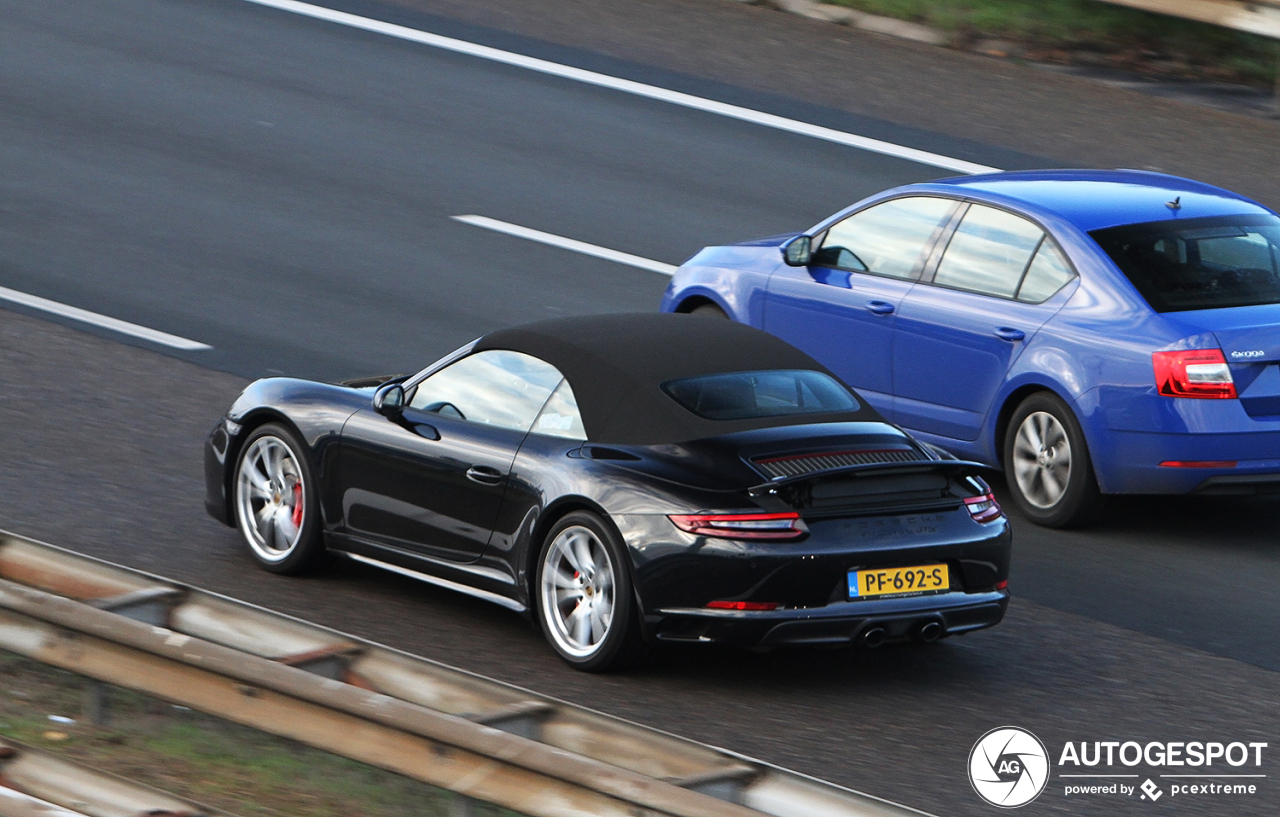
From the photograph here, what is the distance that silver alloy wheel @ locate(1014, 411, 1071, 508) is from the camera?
33.4ft

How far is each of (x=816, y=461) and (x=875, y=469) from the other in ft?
0.73

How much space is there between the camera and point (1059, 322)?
10250 millimetres

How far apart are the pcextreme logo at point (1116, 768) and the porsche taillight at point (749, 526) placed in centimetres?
102

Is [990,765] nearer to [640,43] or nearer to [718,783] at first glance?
[718,783]

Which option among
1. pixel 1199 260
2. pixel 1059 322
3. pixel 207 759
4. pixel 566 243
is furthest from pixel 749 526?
pixel 566 243

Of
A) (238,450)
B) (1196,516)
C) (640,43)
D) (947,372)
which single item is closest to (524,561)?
(238,450)

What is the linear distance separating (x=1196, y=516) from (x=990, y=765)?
3873 mm

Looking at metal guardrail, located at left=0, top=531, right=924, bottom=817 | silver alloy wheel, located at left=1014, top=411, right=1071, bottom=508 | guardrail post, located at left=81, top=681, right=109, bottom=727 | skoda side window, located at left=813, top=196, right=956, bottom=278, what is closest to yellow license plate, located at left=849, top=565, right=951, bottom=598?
metal guardrail, located at left=0, top=531, right=924, bottom=817

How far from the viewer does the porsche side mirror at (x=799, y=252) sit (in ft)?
37.9

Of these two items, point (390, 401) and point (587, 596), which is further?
point (390, 401)

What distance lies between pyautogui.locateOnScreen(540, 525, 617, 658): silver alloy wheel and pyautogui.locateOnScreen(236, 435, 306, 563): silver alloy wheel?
1599 mm

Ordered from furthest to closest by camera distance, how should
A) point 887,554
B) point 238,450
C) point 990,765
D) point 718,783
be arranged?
point 238,450 → point 887,554 → point 990,765 → point 718,783

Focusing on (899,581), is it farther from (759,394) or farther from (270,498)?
(270,498)

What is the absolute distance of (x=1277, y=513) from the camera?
1070 centimetres
